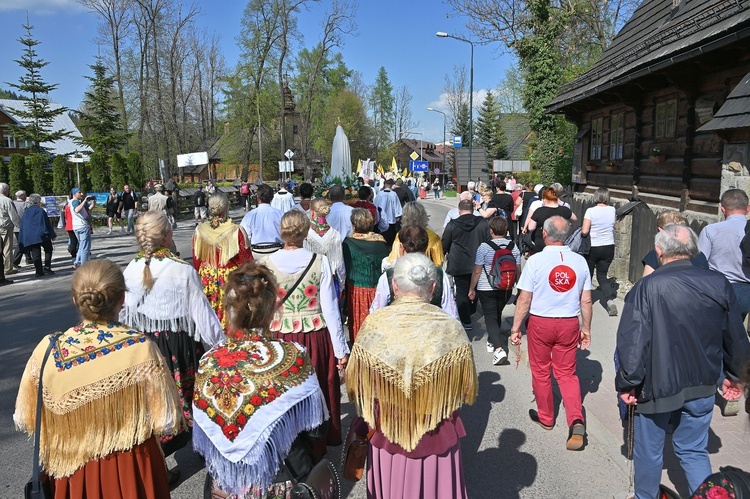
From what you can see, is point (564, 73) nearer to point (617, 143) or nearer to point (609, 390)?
point (617, 143)

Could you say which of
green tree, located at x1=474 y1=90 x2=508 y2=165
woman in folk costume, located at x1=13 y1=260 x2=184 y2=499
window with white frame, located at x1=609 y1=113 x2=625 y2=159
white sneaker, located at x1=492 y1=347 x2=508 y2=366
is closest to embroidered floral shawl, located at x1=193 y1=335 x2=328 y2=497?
woman in folk costume, located at x1=13 y1=260 x2=184 y2=499

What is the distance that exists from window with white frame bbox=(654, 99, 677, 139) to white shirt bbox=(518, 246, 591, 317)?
8.17m

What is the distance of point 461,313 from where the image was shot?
7871mm

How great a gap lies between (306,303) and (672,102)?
10102mm

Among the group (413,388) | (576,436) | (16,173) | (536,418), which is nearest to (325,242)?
(536,418)

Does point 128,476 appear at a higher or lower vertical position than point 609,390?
higher

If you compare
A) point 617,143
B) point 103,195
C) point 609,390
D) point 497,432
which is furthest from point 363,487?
point 103,195

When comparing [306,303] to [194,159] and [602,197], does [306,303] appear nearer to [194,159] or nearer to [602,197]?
[602,197]

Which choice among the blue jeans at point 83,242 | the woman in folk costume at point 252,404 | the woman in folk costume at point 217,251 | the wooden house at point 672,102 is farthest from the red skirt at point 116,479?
the blue jeans at point 83,242

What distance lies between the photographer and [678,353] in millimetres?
3287

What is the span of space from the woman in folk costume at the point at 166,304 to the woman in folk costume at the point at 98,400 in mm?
1124

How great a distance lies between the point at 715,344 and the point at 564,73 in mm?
22168

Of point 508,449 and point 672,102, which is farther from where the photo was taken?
point 672,102

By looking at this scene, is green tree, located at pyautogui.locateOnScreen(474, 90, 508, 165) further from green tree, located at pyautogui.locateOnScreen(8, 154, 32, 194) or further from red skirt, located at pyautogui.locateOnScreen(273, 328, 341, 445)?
red skirt, located at pyautogui.locateOnScreen(273, 328, 341, 445)
